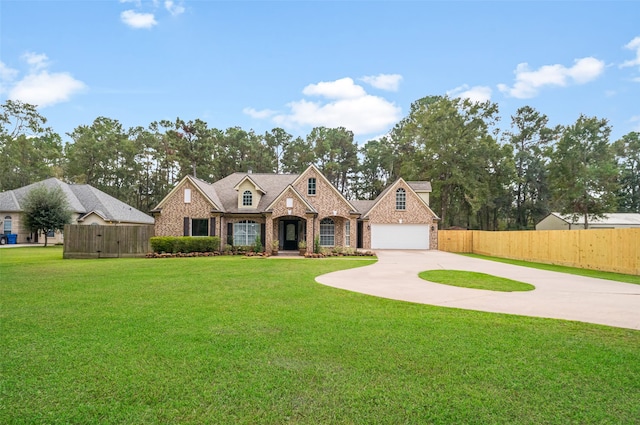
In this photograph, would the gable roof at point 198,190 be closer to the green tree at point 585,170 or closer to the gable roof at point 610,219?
the green tree at point 585,170

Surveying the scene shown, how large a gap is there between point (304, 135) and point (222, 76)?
31818 millimetres

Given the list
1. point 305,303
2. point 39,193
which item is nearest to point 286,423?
point 305,303

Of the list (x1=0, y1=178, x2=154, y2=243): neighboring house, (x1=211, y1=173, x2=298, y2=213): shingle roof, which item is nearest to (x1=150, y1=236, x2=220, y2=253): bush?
(x1=211, y1=173, x2=298, y2=213): shingle roof

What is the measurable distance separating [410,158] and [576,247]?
3021 cm

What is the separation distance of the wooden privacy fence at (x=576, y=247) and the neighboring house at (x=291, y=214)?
6.50 m

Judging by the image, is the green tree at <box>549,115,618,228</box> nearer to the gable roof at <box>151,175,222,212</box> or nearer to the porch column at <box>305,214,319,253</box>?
the porch column at <box>305,214,319,253</box>

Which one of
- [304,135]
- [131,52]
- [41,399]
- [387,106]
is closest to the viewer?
[41,399]

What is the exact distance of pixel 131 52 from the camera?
52.6 ft

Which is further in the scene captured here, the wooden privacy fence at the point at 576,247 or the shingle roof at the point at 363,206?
the shingle roof at the point at 363,206

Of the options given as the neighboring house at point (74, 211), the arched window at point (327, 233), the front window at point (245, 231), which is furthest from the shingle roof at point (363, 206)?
the neighboring house at point (74, 211)

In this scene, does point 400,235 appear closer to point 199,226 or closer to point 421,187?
point 421,187

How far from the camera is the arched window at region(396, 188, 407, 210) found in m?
28.9

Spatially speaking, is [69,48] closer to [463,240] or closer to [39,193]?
[39,193]

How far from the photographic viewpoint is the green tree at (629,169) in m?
47.2
